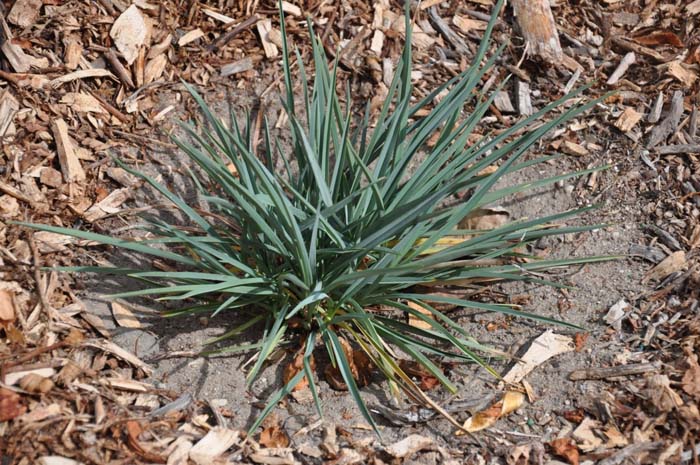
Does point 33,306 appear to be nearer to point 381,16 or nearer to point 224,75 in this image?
point 224,75

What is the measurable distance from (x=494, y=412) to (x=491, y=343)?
0.30 m

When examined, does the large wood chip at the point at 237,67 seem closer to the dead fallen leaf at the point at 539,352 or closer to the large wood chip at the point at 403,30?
the large wood chip at the point at 403,30

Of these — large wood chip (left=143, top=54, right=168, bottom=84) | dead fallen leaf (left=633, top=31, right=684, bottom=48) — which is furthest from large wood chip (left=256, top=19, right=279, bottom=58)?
dead fallen leaf (left=633, top=31, right=684, bottom=48)

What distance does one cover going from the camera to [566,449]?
2.28 m

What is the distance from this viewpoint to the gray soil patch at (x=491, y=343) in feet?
7.85

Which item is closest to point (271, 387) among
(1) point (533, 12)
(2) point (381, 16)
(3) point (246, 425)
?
(3) point (246, 425)

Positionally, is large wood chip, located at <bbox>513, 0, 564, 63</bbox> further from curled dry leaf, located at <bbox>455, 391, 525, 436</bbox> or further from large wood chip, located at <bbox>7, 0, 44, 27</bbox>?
large wood chip, located at <bbox>7, 0, 44, 27</bbox>

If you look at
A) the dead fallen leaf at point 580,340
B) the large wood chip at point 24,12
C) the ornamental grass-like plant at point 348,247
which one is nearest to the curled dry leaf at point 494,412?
the ornamental grass-like plant at point 348,247

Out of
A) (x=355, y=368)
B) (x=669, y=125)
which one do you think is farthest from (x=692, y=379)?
(x=669, y=125)

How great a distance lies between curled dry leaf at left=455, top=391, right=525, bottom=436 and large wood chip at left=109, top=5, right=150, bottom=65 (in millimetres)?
1974

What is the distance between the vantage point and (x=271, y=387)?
8.11 ft

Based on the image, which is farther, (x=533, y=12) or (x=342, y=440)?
(x=533, y=12)

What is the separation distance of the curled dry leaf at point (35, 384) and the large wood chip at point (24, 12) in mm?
1580

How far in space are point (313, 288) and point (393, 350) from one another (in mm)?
415
